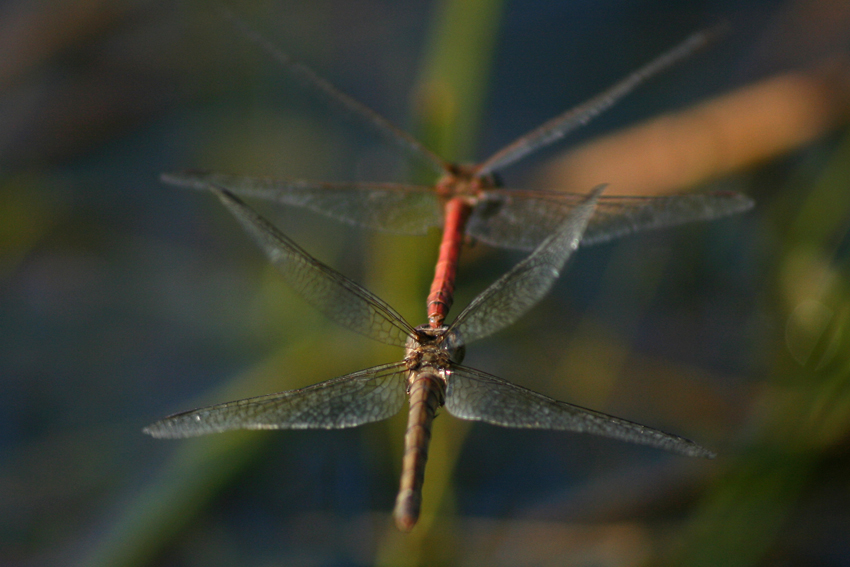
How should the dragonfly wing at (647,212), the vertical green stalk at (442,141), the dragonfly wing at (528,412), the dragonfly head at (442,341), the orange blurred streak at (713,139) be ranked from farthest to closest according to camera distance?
the orange blurred streak at (713,139), the vertical green stalk at (442,141), the dragonfly wing at (647,212), the dragonfly head at (442,341), the dragonfly wing at (528,412)

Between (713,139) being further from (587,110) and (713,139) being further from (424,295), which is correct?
(424,295)

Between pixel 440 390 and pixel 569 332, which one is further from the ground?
pixel 569 332

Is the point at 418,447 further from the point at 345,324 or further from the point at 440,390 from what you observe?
the point at 345,324

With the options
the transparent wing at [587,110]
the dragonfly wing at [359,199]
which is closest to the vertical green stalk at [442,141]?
the dragonfly wing at [359,199]

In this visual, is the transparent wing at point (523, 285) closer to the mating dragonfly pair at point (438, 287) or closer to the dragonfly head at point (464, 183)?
the mating dragonfly pair at point (438, 287)

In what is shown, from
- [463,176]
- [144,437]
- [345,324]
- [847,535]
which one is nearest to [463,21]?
[463,176]

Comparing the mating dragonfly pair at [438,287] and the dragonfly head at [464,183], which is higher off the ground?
the dragonfly head at [464,183]

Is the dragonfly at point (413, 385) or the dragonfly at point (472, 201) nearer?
the dragonfly at point (413, 385)
